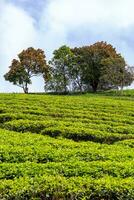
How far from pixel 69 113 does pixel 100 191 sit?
2285 centimetres

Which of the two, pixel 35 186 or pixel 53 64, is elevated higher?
pixel 53 64

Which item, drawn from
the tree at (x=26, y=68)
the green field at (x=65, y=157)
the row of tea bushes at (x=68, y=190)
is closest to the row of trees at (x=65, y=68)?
the tree at (x=26, y=68)

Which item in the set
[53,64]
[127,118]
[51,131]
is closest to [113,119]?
[127,118]

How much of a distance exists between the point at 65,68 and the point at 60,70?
4.91 ft

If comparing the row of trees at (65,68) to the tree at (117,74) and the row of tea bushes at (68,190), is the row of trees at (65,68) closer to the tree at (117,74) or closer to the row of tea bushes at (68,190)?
the tree at (117,74)

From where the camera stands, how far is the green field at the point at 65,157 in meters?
16.0

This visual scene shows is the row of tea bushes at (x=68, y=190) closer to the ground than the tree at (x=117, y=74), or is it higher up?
closer to the ground

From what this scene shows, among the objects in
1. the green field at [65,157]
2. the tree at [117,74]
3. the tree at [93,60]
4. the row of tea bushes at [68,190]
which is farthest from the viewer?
the tree at [93,60]

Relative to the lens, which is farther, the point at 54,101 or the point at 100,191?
the point at 54,101

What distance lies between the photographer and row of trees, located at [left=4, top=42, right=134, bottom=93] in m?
106

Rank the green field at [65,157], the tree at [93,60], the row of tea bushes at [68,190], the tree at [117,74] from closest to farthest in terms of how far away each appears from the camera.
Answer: the row of tea bushes at [68,190] < the green field at [65,157] < the tree at [117,74] < the tree at [93,60]

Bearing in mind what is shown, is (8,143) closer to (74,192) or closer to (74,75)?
(74,192)

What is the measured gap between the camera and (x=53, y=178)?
17.0m

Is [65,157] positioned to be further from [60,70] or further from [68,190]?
[60,70]
